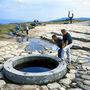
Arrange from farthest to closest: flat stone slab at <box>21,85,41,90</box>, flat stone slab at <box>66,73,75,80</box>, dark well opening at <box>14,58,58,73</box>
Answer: dark well opening at <box>14,58,58,73</box>
flat stone slab at <box>66,73,75,80</box>
flat stone slab at <box>21,85,41,90</box>

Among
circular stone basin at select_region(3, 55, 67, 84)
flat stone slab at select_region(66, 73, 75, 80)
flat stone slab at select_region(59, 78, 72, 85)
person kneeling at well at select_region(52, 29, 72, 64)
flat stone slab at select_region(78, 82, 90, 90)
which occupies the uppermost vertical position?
person kneeling at well at select_region(52, 29, 72, 64)

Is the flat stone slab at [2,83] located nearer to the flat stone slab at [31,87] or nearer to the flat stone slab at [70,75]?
the flat stone slab at [31,87]

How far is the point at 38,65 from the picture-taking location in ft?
20.7

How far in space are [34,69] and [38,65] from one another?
409mm

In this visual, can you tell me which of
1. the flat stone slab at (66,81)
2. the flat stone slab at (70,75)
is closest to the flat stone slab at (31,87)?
the flat stone slab at (66,81)

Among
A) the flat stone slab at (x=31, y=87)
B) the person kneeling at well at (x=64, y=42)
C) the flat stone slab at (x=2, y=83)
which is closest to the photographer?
the flat stone slab at (x=31, y=87)

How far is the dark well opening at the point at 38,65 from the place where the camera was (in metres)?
5.96

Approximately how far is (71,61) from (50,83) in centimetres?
245

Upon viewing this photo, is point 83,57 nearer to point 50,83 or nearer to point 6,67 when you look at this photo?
point 50,83

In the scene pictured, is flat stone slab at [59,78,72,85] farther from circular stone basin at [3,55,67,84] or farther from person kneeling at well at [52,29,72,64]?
person kneeling at well at [52,29,72,64]

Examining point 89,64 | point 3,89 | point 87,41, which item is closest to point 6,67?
point 3,89

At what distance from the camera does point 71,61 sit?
6707mm

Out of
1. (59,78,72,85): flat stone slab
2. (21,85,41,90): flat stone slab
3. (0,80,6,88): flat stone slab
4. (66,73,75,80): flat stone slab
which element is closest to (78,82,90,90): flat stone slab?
(59,78,72,85): flat stone slab

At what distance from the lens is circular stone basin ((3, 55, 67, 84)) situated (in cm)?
443
